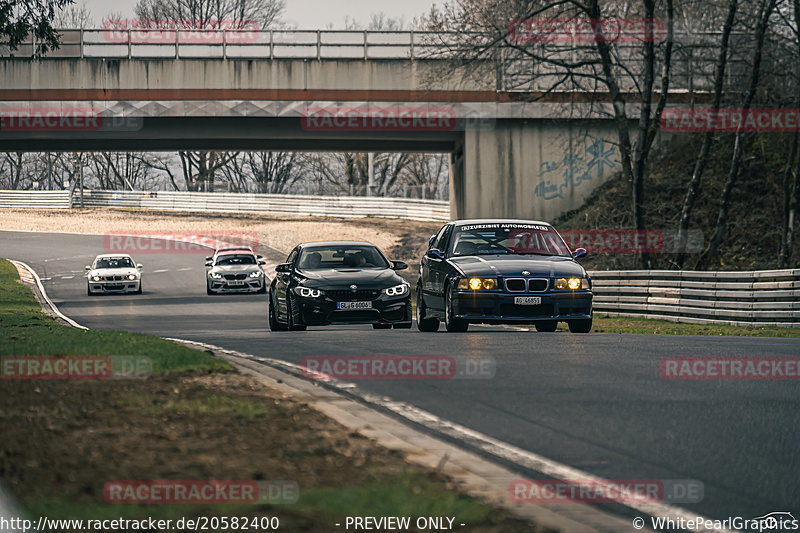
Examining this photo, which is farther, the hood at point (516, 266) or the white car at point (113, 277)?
the white car at point (113, 277)

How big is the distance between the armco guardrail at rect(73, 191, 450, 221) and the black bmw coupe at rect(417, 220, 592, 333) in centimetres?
5261

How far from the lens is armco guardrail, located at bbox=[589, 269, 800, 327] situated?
20.4 meters

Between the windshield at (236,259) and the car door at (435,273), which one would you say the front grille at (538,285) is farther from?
the windshield at (236,259)

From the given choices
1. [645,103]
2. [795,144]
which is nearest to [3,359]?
[645,103]

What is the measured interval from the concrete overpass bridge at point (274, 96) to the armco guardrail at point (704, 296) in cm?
1362

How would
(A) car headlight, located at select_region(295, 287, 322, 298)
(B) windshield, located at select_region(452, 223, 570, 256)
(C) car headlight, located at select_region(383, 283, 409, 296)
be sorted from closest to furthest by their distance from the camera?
(B) windshield, located at select_region(452, 223, 570, 256) < (A) car headlight, located at select_region(295, 287, 322, 298) < (C) car headlight, located at select_region(383, 283, 409, 296)

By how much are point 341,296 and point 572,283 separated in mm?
3652

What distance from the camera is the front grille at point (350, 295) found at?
56.3 ft

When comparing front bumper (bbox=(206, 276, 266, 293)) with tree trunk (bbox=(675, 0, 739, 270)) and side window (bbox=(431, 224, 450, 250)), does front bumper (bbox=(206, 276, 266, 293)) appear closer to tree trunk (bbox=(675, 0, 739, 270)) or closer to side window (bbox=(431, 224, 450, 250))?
tree trunk (bbox=(675, 0, 739, 270))

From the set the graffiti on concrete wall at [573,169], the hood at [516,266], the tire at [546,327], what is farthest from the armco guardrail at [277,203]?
the hood at [516,266]

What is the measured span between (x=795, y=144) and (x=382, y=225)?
3586cm

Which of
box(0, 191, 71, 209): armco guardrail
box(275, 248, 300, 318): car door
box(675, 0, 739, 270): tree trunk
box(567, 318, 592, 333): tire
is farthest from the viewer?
box(0, 191, 71, 209): armco guardrail

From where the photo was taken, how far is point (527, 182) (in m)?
A: 40.8

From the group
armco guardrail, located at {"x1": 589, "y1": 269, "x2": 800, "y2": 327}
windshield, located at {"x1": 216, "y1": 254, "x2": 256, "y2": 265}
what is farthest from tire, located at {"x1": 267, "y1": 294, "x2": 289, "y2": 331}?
windshield, located at {"x1": 216, "y1": 254, "x2": 256, "y2": 265}
